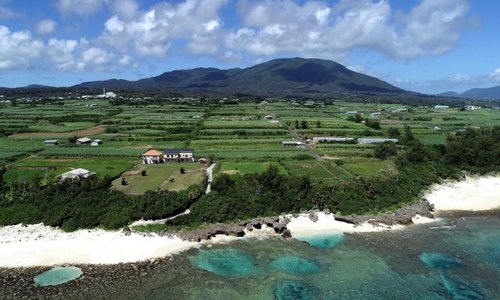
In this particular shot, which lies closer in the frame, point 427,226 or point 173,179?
point 427,226

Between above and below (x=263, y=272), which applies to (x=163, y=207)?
above

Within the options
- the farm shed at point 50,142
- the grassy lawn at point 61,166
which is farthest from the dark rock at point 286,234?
the farm shed at point 50,142

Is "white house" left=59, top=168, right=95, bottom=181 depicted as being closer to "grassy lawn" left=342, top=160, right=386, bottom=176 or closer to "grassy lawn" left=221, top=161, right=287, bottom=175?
"grassy lawn" left=221, top=161, right=287, bottom=175

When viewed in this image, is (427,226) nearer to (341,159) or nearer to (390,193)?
(390,193)

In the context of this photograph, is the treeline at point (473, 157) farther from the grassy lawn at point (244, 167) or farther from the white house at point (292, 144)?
the grassy lawn at point (244, 167)

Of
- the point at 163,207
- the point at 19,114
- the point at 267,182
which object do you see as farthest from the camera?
the point at 19,114

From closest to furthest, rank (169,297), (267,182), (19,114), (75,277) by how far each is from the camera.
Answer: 1. (169,297)
2. (75,277)
3. (267,182)
4. (19,114)

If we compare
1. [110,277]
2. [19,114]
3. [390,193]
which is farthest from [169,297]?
[19,114]

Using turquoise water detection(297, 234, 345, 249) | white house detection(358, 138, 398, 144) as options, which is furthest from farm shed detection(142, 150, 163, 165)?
white house detection(358, 138, 398, 144)
